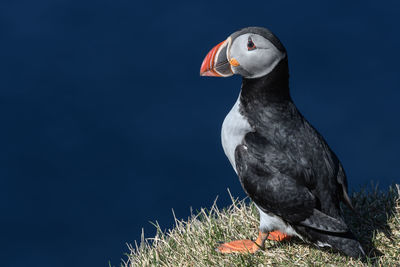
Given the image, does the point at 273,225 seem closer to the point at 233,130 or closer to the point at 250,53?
the point at 233,130

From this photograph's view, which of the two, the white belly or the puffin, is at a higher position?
the puffin

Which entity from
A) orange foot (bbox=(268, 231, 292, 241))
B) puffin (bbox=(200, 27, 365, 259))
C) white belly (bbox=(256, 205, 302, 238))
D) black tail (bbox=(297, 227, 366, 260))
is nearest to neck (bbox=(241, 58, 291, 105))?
puffin (bbox=(200, 27, 365, 259))

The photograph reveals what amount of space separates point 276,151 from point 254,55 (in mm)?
739

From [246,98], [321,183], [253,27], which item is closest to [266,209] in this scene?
[321,183]

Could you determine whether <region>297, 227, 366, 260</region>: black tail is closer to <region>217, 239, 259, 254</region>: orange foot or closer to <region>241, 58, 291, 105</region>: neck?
<region>217, 239, 259, 254</region>: orange foot

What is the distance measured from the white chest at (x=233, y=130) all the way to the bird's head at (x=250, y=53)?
340 millimetres

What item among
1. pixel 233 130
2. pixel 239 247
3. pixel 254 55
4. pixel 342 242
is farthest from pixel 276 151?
pixel 239 247

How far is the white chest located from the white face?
0.37 m

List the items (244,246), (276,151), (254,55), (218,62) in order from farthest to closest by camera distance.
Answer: (244,246), (218,62), (276,151), (254,55)

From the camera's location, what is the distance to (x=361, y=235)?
6508mm

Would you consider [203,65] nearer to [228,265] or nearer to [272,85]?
[272,85]

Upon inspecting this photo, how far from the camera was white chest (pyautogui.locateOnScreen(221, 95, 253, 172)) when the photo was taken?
19.7ft

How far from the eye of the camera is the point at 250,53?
5812mm

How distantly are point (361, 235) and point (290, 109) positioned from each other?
1.29 m
